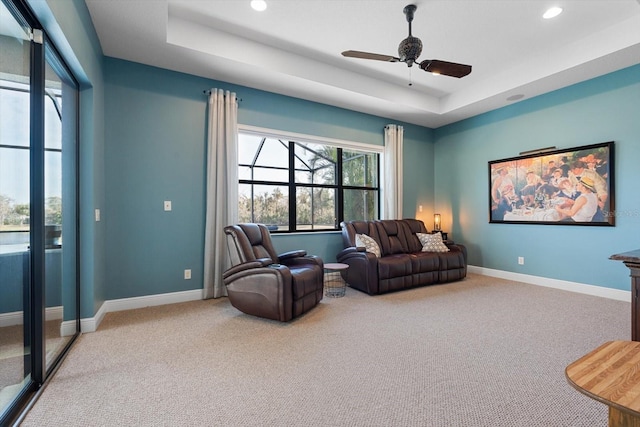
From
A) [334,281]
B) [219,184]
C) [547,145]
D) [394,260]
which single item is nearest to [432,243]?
[394,260]

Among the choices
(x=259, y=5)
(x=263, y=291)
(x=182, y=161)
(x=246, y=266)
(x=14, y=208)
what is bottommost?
(x=263, y=291)

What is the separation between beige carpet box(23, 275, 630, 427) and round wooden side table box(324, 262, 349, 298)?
1.87 feet

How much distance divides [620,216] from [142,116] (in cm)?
597

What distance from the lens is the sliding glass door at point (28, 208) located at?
160 cm

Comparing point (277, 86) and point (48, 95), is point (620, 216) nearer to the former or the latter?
point (277, 86)

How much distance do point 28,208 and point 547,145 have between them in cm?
585

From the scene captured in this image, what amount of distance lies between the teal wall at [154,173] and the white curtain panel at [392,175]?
2.44 m

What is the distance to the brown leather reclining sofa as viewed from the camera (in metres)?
4.00

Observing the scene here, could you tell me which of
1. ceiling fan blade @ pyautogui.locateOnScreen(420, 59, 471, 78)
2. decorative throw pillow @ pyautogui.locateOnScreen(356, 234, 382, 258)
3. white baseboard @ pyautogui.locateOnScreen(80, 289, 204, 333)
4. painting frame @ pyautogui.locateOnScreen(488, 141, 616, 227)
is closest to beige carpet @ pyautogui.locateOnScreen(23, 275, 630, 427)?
white baseboard @ pyautogui.locateOnScreen(80, 289, 204, 333)

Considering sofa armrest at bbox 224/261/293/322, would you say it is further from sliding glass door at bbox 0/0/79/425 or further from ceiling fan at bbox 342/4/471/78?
ceiling fan at bbox 342/4/471/78

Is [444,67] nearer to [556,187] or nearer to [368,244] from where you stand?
[368,244]

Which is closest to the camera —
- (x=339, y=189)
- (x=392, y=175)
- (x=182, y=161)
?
(x=182, y=161)

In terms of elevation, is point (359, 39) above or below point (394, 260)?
above

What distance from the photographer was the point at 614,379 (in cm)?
104
